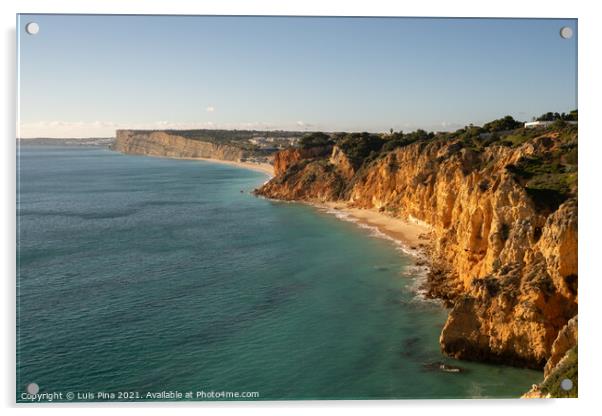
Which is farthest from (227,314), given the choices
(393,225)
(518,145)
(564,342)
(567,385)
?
(393,225)

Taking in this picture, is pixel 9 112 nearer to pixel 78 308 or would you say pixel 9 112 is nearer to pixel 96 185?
pixel 78 308

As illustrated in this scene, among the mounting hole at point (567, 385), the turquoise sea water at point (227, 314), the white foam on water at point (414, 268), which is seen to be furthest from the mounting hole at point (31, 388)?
the white foam on water at point (414, 268)

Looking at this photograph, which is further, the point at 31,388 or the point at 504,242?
the point at 504,242

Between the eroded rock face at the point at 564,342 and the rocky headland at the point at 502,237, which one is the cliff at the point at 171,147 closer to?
the rocky headland at the point at 502,237

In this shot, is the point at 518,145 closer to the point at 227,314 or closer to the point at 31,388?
the point at 227,314

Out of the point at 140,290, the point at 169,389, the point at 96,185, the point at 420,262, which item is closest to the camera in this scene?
the point at 169,389

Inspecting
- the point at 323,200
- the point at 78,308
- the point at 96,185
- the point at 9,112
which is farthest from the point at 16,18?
the point at 96,185
